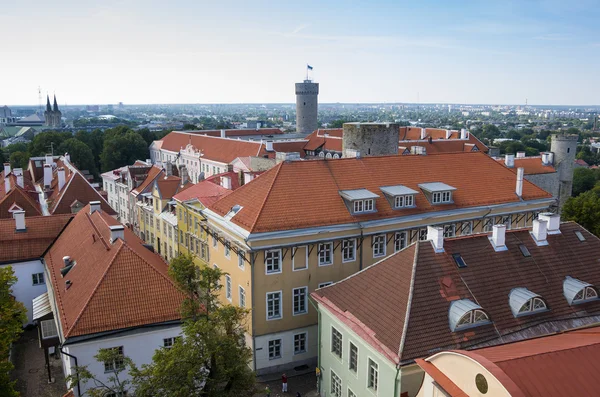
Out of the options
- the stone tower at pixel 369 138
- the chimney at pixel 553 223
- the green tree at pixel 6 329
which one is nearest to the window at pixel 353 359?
the chimney at pixel 553 223

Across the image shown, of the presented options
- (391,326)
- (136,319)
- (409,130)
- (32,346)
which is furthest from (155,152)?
(391,326)

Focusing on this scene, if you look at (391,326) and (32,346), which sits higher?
(391,326)

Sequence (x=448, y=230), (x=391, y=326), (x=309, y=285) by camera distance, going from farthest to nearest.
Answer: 1. (x=448, y=230)
2. (x=309, y=285)
3. (x=391, y=326)

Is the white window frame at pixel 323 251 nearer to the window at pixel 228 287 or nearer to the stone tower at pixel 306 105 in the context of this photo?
the window at pixel 228 287

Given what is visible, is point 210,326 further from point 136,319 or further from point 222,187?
point 222,187

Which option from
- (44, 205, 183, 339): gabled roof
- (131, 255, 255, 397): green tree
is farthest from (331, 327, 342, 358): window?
(44, 205, 183, 339): gabled roof

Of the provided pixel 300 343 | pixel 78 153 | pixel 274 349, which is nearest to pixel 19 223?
pixel 274 349

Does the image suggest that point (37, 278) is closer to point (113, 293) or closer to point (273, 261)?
point (113, 293)
